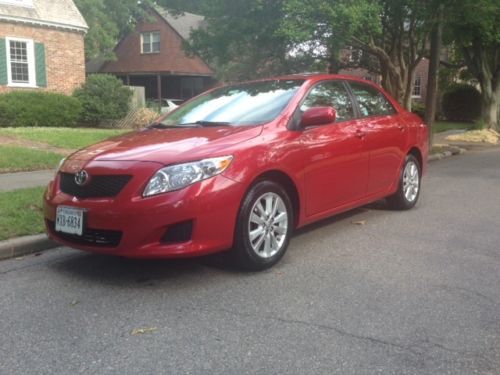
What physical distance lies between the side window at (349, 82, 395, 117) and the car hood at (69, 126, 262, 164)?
1913mm

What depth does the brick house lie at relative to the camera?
20406mm

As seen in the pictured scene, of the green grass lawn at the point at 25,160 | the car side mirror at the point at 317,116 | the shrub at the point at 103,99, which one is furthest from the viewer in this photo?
the shrub at the point at 103,99

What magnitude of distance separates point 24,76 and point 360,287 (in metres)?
19.7

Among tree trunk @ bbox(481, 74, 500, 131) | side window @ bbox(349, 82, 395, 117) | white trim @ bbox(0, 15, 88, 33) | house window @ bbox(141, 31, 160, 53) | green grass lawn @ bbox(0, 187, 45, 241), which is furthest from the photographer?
house window @ bbox(141, 31, 160, 53)

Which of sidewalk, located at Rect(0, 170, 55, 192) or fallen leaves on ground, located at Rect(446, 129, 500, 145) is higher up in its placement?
fallen leaves on ground, located at Rect(446, 129, 500, 145)

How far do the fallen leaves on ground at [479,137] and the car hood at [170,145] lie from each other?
635 inches

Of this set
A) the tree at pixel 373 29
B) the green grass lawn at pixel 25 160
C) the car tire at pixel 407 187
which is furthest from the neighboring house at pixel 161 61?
the car tire at pixel 407 187

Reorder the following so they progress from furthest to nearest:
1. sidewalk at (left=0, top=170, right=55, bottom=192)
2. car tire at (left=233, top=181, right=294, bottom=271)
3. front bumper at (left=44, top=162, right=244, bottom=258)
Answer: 1. sidewalk at (left=0, top=170, right=55, bottom=192)
2. car tire at (left=233, top=181, right=294, bottom=271)
3. front bumper at (left=44, top=162, right=244, bottom=258)

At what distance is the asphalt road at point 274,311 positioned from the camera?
10.3 feet

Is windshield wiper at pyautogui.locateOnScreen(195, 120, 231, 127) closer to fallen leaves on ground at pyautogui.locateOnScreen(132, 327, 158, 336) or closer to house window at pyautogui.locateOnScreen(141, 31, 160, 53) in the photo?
fallen leaves on ground at pyautogui.locateOnScreen(132, 327, 158, 336)

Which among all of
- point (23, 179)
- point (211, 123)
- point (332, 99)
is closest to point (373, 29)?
point (332, 99)

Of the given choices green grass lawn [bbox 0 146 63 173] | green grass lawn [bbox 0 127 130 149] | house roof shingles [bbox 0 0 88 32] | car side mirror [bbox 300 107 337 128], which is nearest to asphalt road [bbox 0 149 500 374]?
car side mirror [bbox 300 107 337 128]

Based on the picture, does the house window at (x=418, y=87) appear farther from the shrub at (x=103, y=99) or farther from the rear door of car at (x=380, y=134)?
the rear door of car at (x=380, y=134)

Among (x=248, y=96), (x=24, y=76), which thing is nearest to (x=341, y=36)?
(x=248, y=96)
